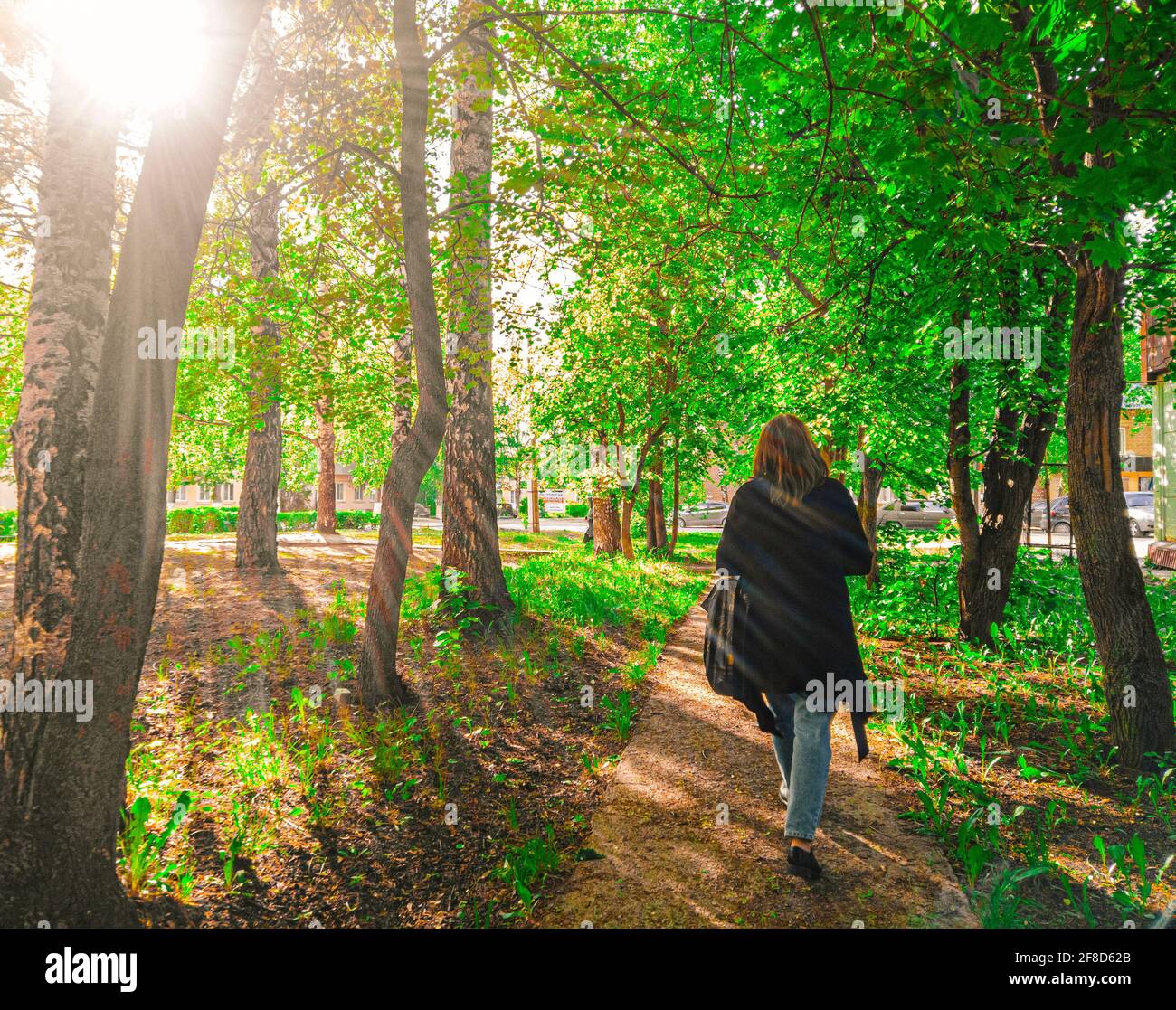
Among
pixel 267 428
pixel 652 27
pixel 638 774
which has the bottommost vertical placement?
pixel 638 774

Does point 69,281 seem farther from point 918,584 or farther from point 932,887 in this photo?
point 918,584

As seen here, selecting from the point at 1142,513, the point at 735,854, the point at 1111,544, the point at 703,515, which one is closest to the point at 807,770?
the point at 735,854

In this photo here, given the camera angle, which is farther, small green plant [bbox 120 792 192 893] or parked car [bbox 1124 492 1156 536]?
parked car [bbox 1124 492 1156 536]

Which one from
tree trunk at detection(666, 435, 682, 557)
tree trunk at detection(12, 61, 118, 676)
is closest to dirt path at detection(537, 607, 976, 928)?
tree trunk at detection(12, 61, 118, 676)

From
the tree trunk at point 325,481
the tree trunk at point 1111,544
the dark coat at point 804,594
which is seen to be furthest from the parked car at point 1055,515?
the dark coat at point 804,594

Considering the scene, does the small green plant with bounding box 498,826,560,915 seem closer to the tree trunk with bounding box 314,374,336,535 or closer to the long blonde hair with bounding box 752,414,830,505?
the long blonde hair with bounding box 752,414,830,505

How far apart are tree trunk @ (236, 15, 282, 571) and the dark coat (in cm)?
581

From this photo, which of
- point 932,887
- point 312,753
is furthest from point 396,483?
point 932,887

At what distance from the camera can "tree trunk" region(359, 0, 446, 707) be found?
4.91m

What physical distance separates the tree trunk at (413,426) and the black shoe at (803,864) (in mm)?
3083

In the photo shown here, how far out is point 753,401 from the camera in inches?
464

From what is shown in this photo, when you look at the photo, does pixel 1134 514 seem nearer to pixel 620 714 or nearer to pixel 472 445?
pixel 472 445

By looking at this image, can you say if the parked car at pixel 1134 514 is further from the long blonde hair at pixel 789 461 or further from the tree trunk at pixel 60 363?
the tree trunk at pixel 60 363

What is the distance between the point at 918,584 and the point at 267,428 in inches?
411
